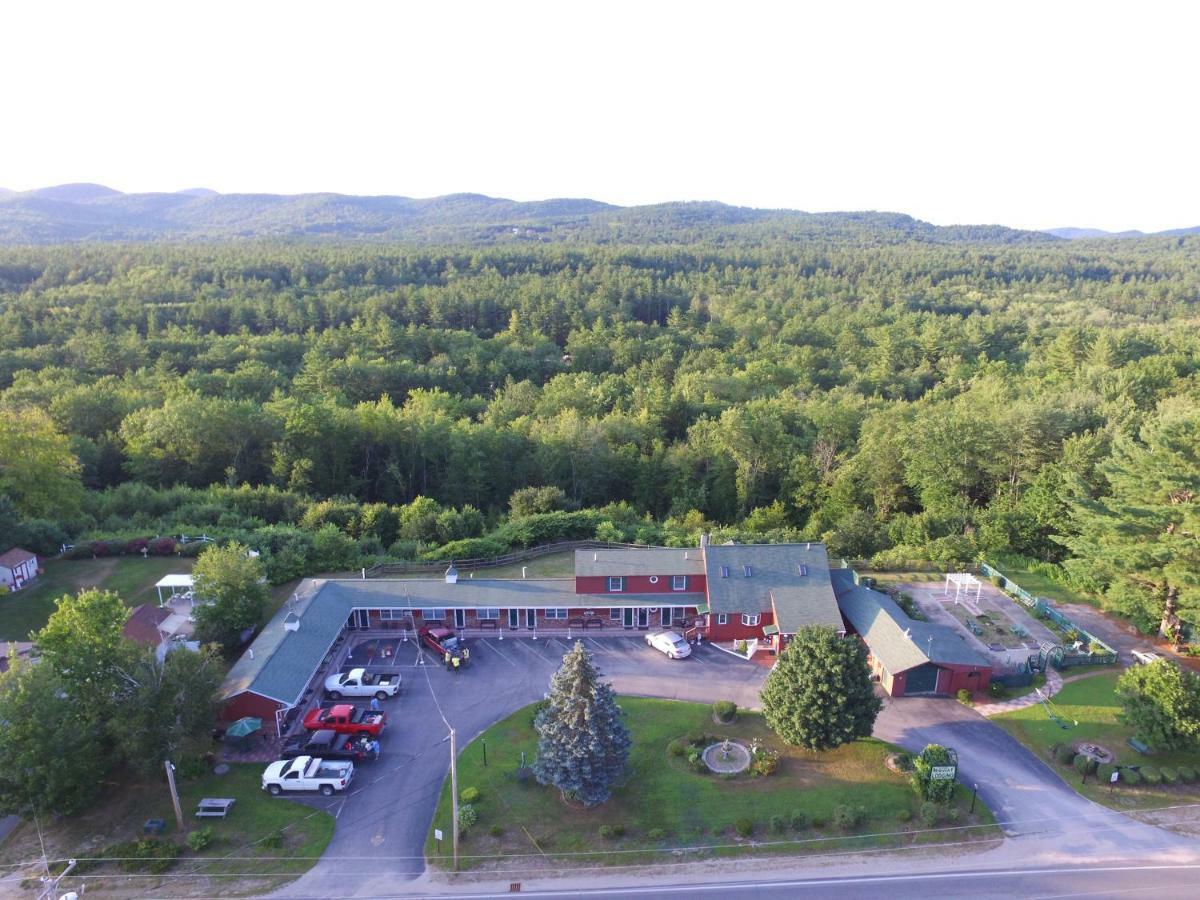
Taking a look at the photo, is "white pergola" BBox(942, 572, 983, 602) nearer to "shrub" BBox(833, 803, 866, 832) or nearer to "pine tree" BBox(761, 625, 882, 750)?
"pine tree" BBox(761, 625, 882, 750)

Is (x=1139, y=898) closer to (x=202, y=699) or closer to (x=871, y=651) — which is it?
(x=871, y=651)

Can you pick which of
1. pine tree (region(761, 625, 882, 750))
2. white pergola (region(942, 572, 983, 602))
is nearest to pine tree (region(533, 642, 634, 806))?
pine tree (region(761, 625, 882, 750))

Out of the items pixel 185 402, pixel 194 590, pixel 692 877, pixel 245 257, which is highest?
pixel 245 257

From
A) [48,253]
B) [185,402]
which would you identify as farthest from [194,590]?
[48,253]

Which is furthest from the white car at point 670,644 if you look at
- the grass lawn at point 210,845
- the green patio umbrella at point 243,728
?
the green patio umbrella at point 243,728

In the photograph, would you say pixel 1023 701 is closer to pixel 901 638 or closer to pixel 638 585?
pixel 901 638

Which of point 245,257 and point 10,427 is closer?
point 10,427
